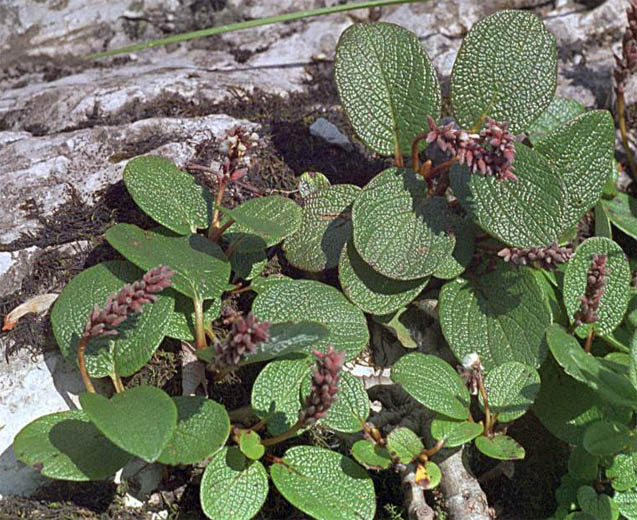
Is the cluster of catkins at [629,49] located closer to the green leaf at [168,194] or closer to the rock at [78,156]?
the rock at [78,156]

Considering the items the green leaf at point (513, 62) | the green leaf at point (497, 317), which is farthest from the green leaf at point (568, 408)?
the green leaf at point (513, 62)

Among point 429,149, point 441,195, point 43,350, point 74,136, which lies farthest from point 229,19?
point 43,350

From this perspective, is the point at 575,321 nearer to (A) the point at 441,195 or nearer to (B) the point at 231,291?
(A) the point at 441,195

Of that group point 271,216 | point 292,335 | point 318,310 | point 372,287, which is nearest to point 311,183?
point 271,216

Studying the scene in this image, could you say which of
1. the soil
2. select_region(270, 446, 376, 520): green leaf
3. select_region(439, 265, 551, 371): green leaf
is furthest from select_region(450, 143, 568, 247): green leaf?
select_region(270, 446, 376, 520): green leaf

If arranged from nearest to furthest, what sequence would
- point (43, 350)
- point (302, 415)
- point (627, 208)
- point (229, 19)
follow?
point (302, 415) < point (43, 350) < point (627, 208) < point (229, 19)

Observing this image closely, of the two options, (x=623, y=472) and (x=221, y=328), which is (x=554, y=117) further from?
(x=221, y=328)

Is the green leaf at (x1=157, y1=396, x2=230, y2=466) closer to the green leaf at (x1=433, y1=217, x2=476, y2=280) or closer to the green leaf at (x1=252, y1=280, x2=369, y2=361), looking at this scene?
the green leaf at (x1=252, y1=280, x2=369, y2=361)
